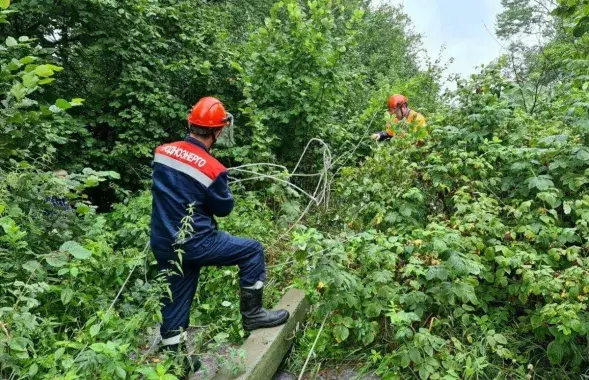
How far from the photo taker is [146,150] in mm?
6160

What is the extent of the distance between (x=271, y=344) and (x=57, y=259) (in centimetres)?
156

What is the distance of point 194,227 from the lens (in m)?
2.99

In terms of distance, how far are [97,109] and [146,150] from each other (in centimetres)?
109

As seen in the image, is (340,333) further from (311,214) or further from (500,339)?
(311,214)

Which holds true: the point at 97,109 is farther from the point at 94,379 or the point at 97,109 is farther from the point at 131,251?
the point at 94,379

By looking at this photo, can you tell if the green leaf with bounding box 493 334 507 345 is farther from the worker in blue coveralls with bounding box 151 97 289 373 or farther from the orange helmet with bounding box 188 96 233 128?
the orange helmet with bounding box 188 96 233 128

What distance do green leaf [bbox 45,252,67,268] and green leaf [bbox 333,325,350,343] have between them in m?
1.89

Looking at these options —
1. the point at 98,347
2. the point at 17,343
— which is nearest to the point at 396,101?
the point at 98,347

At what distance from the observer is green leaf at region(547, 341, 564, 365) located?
2781 millimetres

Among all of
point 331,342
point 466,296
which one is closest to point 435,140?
point 466,296

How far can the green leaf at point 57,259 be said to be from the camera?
2.74 metres

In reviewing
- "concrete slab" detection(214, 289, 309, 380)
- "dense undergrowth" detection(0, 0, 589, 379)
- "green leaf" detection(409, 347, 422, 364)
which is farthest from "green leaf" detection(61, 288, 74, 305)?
"green leaf" detection(409, 347, 422, 364)

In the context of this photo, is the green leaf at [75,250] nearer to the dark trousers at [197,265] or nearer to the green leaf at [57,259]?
the green leaf at [57,259]

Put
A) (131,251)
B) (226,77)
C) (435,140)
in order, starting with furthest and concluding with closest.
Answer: (226,77) < (435,140) < (131,251)
